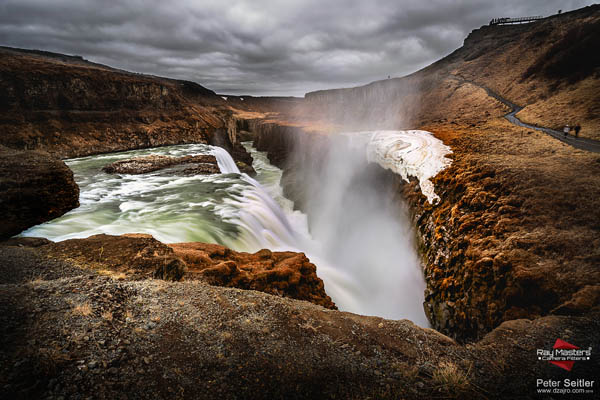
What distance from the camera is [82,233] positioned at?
24.6 feet

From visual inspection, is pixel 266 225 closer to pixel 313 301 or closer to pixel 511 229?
pixel 313 301

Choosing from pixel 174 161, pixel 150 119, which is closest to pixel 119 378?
pixel 174 161

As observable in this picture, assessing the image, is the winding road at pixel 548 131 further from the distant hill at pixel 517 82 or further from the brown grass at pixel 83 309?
the brown grass at pixel 83 309

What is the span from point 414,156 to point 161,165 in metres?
16.6

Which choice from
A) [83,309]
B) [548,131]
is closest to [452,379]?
[83,309]

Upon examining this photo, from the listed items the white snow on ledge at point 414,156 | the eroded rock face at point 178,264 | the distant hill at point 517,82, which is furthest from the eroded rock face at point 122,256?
the distant hill at point 517,82

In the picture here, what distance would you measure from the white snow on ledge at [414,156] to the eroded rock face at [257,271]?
533 cm

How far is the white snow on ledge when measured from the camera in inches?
380

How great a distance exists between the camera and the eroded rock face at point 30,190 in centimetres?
655

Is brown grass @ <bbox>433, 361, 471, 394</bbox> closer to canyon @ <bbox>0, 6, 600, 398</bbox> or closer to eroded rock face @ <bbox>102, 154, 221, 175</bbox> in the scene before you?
canyon @ <bbox>0, 6, 600, 398</bbox>

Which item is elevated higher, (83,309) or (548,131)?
(548,131)

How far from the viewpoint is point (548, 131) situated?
553 inches

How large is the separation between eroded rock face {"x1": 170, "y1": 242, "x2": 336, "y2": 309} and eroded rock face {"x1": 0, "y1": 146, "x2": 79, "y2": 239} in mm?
4401

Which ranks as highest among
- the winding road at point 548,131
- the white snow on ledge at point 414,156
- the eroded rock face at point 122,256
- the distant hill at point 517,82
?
the distant hill at point 517,82
